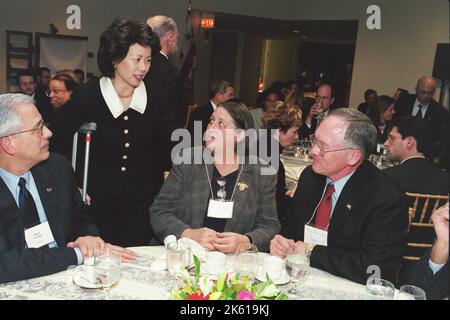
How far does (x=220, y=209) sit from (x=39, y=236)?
2.96ft

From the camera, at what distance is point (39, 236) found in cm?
202

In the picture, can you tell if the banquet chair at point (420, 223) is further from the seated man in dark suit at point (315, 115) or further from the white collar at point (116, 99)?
the seated man in dark suit at point (315, 115)

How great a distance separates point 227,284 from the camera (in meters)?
1.40

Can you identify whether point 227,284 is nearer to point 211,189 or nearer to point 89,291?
point 89,291

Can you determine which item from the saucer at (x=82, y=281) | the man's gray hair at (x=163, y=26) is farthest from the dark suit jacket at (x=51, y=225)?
the man's gray hair at (x=163, y=26)

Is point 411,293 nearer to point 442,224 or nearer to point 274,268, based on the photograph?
point 442,224

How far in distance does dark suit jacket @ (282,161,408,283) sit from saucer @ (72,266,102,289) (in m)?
0.92

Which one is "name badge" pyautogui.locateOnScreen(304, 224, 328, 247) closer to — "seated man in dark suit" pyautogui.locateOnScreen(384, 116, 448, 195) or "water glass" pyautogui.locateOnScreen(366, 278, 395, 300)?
"water glass" pyautogui.locateOnScreen(366, 278, 395, 300)

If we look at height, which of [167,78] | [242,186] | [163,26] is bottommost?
[242,186]

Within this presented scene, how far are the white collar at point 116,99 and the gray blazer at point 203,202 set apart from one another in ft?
1.43

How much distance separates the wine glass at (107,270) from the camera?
60.6 inches

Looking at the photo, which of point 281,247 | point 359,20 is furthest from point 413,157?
point 359,20
